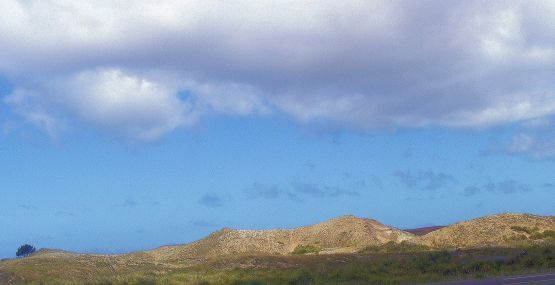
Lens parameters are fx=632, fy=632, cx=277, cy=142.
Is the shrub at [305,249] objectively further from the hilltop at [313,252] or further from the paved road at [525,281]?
the paved road at [525,281]

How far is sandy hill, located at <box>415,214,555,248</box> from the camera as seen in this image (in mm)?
66938

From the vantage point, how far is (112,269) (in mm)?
50469

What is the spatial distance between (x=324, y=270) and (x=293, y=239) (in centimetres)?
4287

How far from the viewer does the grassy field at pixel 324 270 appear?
36125 millimetres

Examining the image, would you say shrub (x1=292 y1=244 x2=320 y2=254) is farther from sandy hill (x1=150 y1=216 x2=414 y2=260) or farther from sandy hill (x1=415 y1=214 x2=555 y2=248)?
sandy hill (x1=415 y1=214 x2=555 y2=248)

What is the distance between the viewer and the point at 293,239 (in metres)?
84.9

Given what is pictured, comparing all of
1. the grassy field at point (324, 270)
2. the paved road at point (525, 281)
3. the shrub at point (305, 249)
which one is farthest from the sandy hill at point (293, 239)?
the paved road at point (525, 281)

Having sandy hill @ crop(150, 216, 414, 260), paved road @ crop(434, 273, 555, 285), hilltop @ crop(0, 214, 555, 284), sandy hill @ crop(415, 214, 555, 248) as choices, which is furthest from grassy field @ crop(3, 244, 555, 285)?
sandy hill @ crop(150, 216, 414, 260)

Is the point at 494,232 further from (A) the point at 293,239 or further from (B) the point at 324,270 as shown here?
(B) the point at 324,270

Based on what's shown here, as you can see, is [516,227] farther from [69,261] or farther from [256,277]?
[69,261]

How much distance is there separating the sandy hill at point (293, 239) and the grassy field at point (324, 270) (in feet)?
84.1

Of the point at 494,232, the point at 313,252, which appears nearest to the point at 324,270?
the point at 313,252

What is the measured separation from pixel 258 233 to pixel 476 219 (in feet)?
94.8

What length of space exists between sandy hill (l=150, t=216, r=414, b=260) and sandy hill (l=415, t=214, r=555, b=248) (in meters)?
7.26
